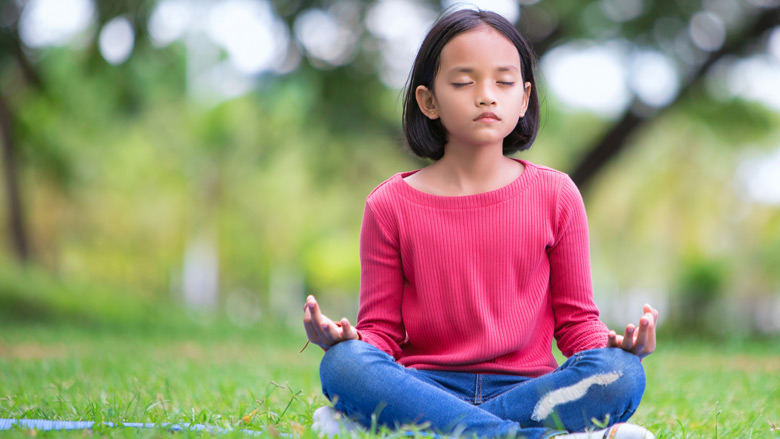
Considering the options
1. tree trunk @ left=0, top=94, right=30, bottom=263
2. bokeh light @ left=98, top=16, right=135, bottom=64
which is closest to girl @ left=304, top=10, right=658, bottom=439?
bokeh light @ left=98, top=16, right=135, bottom=64

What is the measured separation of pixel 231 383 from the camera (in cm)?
395

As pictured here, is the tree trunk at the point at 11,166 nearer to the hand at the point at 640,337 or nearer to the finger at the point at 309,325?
the finger at the point at 309,325

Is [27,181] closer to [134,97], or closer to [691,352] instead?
[134,97]

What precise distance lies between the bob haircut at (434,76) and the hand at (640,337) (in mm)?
883

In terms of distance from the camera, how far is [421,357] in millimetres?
2564

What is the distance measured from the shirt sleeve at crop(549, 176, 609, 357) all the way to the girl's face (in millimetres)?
336

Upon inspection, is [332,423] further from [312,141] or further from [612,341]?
[312,141]

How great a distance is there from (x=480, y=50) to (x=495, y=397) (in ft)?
3.66

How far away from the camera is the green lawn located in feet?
8.81

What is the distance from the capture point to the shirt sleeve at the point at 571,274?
258cm

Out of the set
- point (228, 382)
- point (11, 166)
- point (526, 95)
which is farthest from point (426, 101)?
point (11, 166)

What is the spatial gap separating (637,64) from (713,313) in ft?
12.9

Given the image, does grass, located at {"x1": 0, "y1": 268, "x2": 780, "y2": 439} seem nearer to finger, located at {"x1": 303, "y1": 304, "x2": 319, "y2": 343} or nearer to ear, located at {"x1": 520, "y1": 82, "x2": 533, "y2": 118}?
finger, located at {"x1": 303, "y1": 304, "x2": 319, "y2": 343}

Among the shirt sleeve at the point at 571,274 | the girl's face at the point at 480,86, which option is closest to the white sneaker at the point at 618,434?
the shirt sleeve at the point at 571,274
